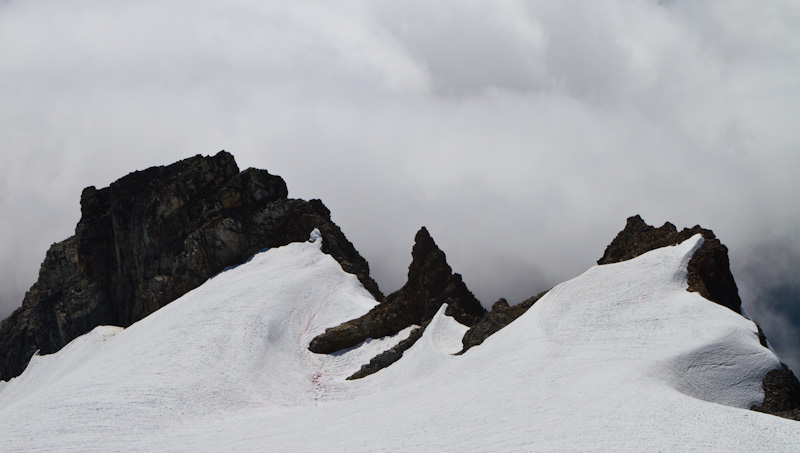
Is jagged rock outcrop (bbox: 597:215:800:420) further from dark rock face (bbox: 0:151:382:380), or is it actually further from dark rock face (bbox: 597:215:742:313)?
dark rock face (bbox: 0:151:382:380)

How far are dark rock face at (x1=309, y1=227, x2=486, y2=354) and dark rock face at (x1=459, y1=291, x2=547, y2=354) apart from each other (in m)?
7.04

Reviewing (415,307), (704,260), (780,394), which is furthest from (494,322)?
(780,394)

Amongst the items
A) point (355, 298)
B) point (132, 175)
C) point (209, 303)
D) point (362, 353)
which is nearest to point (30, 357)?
point (132, 175)

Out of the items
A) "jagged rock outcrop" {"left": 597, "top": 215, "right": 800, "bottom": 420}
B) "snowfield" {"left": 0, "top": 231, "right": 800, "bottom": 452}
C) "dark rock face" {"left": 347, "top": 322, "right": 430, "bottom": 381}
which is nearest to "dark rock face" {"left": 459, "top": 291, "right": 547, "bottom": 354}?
"snowfield" {"left": 0, "top": 231, "right": 800, "bottom": 452}

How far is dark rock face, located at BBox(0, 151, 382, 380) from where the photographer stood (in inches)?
3573

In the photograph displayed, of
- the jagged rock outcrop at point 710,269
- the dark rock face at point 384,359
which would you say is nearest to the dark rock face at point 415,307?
the dark rock face at point 384,359

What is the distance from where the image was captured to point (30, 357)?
11619 centimetres

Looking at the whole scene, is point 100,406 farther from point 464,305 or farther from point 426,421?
point 464,305

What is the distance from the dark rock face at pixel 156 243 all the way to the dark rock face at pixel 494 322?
83.9 ft

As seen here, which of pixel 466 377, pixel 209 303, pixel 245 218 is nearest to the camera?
pixel 466 377

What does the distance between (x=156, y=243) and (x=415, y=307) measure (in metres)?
44.3

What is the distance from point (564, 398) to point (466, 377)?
10.1m

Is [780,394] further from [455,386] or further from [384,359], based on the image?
[384,359]

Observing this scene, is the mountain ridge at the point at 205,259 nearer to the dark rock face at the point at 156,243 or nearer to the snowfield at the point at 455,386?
the dark rock face at the point at 156,243
